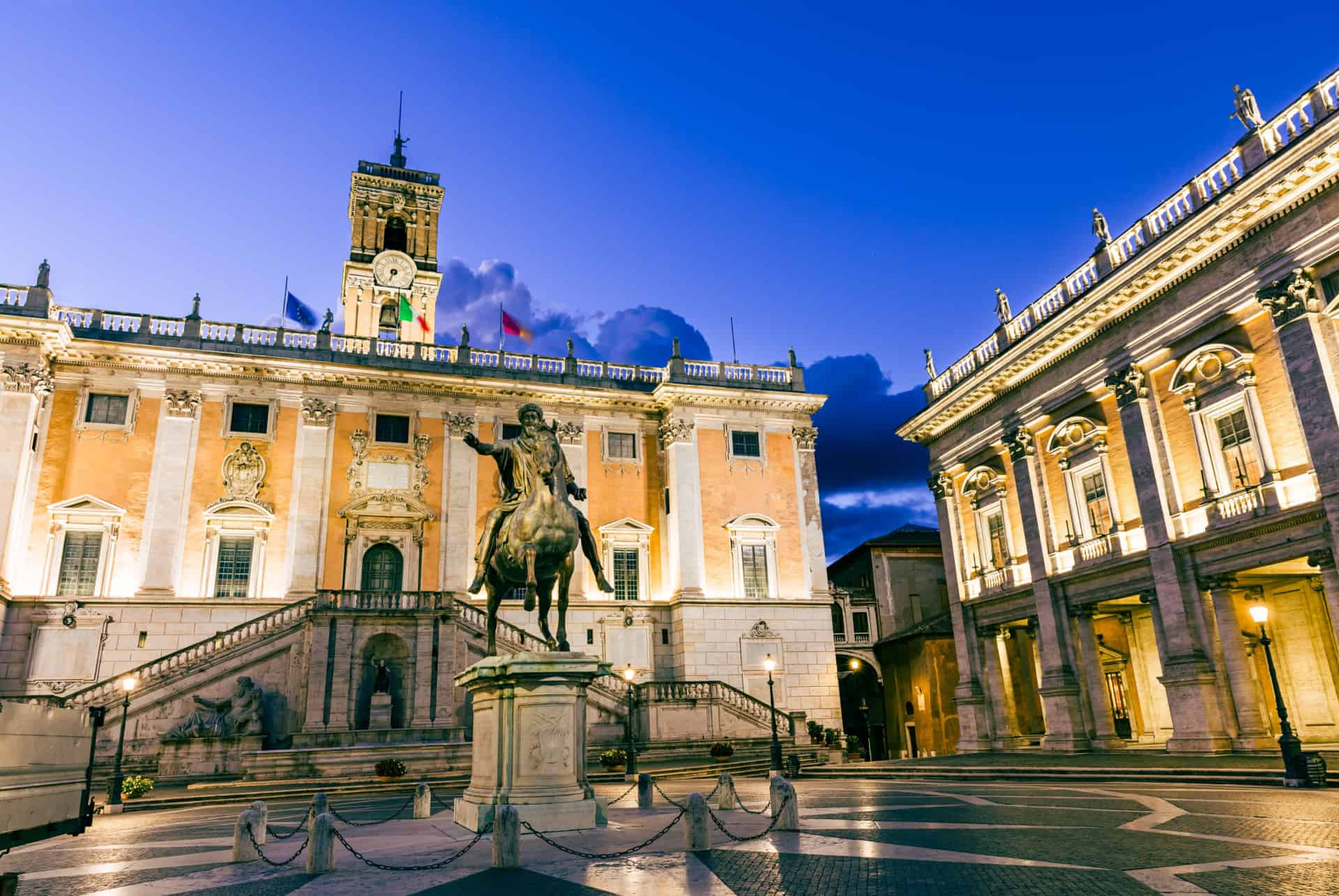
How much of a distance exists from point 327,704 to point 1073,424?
26523 millimetres

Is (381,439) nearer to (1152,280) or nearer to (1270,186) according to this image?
(1152,280)

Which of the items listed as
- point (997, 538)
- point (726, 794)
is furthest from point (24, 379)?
point (997, 538)

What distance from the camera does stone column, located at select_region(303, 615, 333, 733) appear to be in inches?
1043

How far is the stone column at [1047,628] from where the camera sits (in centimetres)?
2697

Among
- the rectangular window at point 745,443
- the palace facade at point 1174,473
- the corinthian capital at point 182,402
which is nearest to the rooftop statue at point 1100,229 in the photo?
the palace facade at point 1174,473

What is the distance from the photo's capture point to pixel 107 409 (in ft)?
103

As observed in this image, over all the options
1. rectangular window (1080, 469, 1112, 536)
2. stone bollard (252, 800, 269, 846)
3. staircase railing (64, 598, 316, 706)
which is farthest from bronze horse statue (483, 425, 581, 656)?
rectangular window (1080, 469, 1112, 536)

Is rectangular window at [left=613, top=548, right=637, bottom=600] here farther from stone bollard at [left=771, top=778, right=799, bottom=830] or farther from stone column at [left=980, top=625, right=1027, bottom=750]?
stone bollard at [left=771, top=778, right=799, bottom=830]

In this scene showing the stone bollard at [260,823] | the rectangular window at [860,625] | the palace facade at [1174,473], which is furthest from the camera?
the rectangular window at [860,625]

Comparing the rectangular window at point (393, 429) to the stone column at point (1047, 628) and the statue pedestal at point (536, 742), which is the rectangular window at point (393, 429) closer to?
the stone column at point (1047, 628)

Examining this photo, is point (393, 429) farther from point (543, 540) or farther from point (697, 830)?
point (697, 830)

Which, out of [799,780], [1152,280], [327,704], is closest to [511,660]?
[799,780]

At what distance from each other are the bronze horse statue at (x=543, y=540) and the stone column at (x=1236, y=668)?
1974 centimetres

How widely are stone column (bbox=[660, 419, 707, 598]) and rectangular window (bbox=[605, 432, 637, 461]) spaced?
1361 millimetres
